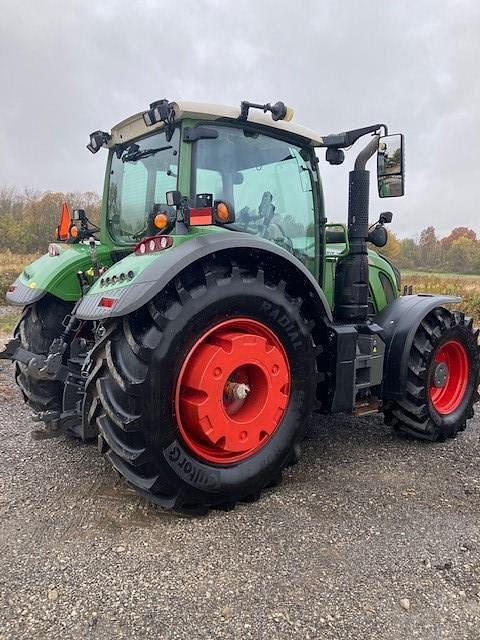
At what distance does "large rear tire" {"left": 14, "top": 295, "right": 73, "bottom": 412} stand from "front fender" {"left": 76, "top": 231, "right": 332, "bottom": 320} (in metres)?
1.05

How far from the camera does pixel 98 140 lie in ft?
13.3

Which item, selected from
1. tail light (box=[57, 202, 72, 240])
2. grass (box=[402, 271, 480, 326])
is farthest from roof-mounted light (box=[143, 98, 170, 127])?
grass (box=[402, 271, 480, 326])

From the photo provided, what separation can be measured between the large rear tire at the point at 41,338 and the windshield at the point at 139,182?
71cm

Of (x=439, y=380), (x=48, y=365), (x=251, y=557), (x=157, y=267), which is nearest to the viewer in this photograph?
(x=251, y=557)

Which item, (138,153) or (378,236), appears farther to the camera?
(378,236)

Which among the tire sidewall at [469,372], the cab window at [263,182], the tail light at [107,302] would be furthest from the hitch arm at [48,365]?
the tire sidewall at [469,372]

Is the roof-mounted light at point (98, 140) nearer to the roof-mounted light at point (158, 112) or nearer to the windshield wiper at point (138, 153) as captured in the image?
the windshield wiper at point (138, 153)

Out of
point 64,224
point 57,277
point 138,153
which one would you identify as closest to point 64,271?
point 57,277

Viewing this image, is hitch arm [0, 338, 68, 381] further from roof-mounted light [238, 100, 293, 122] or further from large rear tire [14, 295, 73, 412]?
roof-mounted light [238, 100, 293, 122]

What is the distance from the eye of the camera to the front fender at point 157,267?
262 cm

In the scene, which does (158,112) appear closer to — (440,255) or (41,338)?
(41,338)

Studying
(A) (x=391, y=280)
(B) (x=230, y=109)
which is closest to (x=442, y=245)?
(A) (x=391, y=280)

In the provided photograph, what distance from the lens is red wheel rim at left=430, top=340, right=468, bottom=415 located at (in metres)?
4.46

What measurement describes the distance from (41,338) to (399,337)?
269 cm
